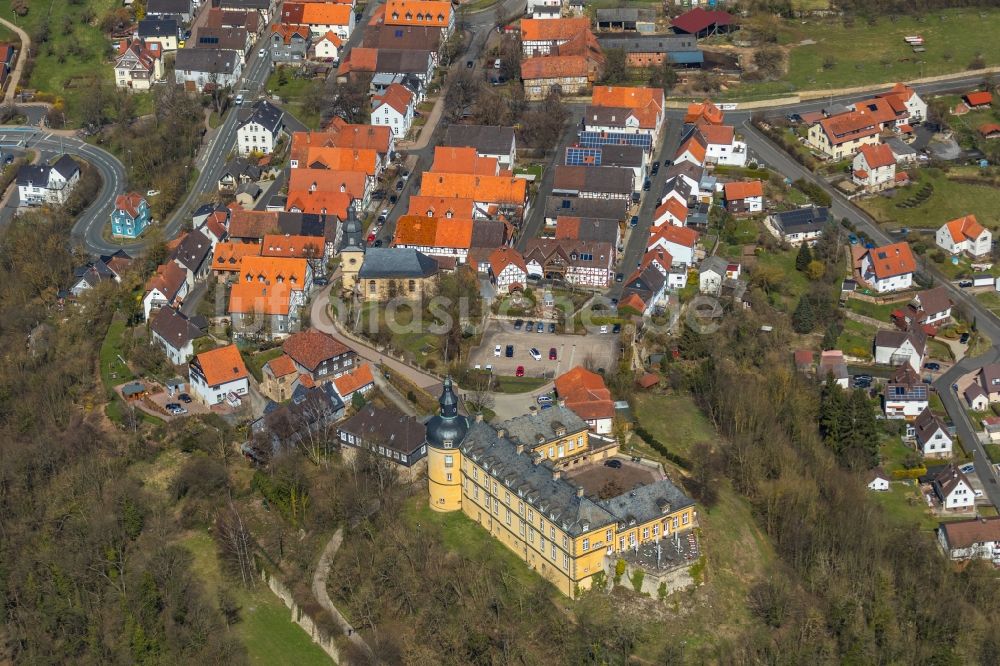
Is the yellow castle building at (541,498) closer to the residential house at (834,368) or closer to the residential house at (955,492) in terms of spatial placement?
the residential house at (955,492)

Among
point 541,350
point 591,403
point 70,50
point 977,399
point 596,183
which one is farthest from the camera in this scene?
point 70,50

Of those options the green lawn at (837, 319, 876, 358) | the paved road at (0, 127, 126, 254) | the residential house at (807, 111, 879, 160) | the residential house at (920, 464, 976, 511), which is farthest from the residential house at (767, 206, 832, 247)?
the paved road at (0, 127, 126, 254)

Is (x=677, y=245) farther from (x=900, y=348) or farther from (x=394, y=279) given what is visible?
(x=394, y=279)

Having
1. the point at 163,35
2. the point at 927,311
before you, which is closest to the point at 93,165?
the point at 163,35

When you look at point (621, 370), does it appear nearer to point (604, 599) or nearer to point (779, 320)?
point (779, 320)

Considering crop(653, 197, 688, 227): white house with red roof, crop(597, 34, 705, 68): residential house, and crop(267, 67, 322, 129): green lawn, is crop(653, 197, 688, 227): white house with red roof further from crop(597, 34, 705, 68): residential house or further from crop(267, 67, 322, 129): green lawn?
crop(267, 67, 322, 129): green lawn

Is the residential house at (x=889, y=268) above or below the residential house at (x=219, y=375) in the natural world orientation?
below

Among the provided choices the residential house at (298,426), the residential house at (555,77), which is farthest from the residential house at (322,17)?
the residential house at (298,426)
